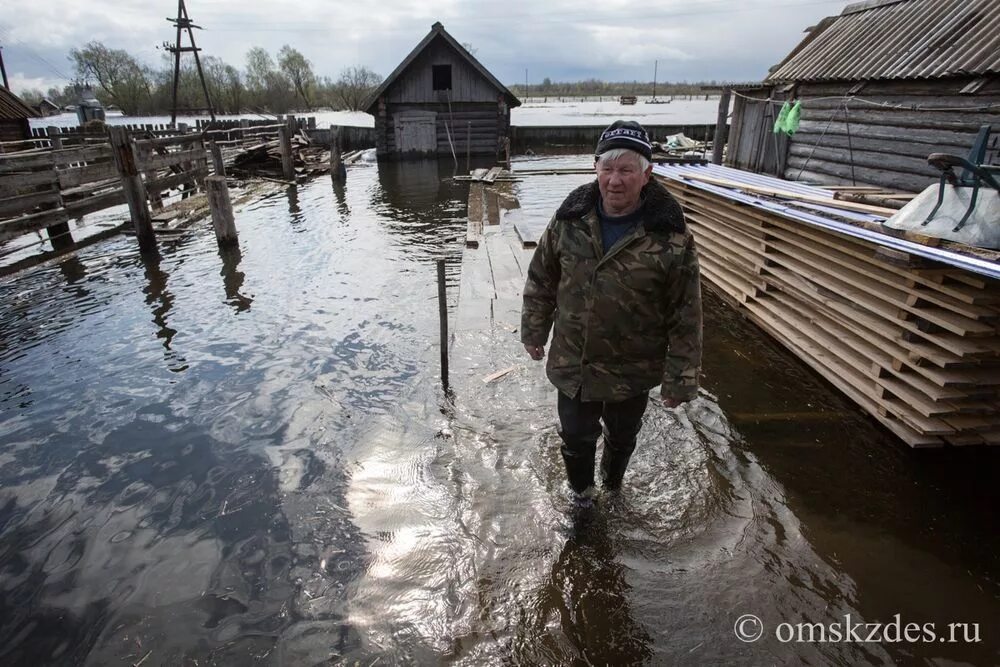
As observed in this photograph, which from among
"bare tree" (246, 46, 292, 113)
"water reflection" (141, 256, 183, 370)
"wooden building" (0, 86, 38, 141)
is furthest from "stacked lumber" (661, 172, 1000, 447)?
"bare tree" (246, 46, 292, 113)

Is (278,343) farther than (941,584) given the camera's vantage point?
Yes

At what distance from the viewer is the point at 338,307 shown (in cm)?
736

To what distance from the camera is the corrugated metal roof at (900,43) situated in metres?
7.70

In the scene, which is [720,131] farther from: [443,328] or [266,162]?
[266,162]

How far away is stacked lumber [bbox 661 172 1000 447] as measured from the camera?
3430 mm

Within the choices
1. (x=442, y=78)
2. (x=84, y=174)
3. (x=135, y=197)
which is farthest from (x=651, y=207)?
(x=442, y=78)

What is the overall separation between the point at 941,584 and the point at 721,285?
472 cm

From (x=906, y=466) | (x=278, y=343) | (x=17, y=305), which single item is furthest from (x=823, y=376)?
(x=17, y=305)

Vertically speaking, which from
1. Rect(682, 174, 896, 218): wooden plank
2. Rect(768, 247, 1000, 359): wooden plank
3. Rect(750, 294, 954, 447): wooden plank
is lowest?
Rect(750, 294, 954, 447): wooden plank

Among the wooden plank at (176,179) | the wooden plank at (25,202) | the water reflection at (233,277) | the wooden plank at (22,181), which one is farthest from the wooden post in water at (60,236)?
the water reflection at (233,277)

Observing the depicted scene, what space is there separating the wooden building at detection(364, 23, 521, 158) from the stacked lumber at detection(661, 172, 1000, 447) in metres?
19.6

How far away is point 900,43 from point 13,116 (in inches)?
920

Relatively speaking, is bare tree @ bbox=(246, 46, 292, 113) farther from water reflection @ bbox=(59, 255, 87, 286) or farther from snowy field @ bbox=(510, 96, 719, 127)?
water reflection @ bbox=(59, 255, 87, 286)

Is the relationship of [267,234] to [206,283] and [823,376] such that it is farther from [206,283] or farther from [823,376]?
[823,376]
